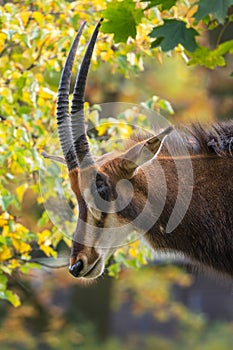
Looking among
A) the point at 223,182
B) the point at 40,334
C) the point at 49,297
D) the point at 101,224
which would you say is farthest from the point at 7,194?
the point at 49,297

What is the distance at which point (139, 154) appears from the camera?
546 centimetres

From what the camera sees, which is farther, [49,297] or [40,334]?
[49,297]

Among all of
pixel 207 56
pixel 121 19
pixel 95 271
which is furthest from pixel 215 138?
pixel 207 56

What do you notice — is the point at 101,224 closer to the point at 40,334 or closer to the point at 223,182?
the point at 223,182

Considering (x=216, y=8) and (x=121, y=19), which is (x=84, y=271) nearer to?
(x=121, y=19)

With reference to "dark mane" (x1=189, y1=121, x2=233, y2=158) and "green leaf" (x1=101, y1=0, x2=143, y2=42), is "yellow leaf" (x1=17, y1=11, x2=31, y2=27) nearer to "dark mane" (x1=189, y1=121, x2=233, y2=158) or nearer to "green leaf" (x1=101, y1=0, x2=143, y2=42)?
"green leaf" (x1=101, y1=0, x2=143, y2=42)

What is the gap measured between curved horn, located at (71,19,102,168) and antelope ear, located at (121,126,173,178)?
27 cm

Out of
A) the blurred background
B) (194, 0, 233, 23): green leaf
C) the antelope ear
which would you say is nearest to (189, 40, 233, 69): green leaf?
the blurred background

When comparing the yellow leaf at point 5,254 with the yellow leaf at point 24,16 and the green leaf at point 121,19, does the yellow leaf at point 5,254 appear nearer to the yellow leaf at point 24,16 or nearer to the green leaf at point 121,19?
the yellow leaf at point 24,16

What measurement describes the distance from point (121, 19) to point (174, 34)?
56 centimetres

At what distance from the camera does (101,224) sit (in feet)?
18.6

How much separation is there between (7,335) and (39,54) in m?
11.5

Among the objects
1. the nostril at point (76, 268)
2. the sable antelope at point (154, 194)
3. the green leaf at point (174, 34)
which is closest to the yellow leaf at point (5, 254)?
the sable antelope at point (154, 194)

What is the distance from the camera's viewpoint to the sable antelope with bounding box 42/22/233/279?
5656mm
